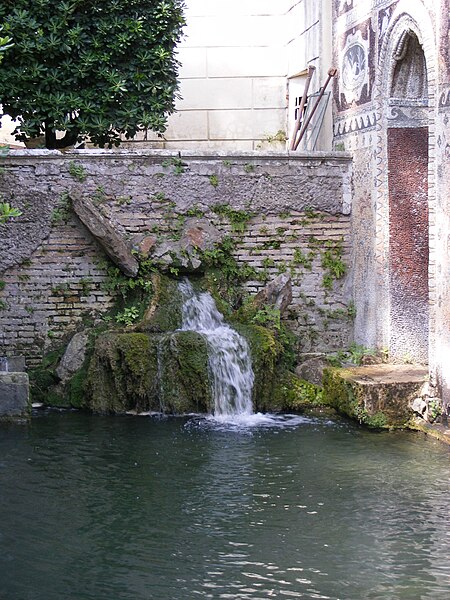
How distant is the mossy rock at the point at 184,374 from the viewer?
1099 cm

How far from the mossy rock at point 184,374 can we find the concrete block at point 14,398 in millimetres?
1497

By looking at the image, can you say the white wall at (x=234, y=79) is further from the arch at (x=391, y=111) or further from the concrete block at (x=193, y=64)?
the arch at (x=391, y=111)

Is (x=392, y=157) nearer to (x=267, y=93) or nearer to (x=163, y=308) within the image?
(x=163, y=308)

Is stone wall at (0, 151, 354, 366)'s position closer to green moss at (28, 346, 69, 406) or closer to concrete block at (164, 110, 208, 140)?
green moss at (28, 346, 69, 406)

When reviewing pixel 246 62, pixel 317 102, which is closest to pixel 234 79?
pixel 246 62

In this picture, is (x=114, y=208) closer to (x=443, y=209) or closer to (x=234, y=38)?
(x=443, y=209)

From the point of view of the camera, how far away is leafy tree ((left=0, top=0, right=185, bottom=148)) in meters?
12.4

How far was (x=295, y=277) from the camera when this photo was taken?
40.8ft

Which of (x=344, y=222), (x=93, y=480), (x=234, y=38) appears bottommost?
(x=93, y=480)

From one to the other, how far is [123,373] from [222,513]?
408cm

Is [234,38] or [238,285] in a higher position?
[234,38]

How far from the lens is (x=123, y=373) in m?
11.1

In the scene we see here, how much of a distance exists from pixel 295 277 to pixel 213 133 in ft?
16.3

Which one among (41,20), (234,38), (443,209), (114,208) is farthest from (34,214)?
(234,38)
